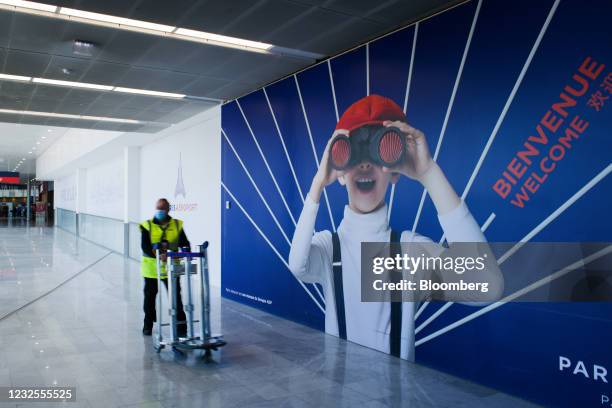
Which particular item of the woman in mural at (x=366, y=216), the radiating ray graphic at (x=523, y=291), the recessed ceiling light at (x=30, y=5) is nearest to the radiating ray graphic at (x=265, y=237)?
the woman in mural at (x=366, y=216)

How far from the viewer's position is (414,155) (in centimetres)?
500

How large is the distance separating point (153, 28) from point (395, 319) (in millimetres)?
3880

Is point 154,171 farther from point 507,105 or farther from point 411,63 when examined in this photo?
point 507,105

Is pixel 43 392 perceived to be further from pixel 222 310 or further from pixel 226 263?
pixel 226 263

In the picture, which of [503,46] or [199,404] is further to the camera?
[503,46]

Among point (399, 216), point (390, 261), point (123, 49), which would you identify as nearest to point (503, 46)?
point (399, 216)

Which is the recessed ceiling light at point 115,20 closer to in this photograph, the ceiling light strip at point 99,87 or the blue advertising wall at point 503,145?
the blue advertising wall at point 503,145

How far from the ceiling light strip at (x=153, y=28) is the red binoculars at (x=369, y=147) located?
1.16 metres

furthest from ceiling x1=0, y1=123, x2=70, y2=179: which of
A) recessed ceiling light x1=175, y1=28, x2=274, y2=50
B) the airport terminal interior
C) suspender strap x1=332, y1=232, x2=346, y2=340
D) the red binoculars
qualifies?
suspender strap x1=332, y1=232, x2=346, y2=340

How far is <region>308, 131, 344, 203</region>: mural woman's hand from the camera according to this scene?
604 centimetres

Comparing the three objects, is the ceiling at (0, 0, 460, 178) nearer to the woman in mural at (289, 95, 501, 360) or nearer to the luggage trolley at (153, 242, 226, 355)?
the woman in mural at (289, 95, 501, 360)

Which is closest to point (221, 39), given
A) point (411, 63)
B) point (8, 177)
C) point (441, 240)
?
point (411, 63)

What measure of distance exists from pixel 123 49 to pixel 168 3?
60.8 inches

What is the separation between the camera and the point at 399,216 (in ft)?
16.9
